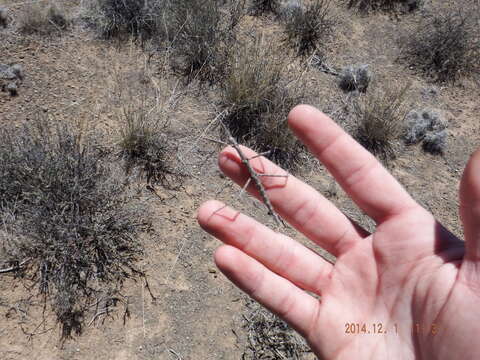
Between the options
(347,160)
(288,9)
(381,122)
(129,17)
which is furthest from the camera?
(288,9)

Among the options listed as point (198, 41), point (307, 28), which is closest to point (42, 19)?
point (198, 41)

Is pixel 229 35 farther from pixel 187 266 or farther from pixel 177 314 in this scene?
pixel 177 314

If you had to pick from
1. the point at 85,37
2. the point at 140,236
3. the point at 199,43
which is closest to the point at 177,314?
the point at 140,236

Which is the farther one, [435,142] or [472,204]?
[435,142]

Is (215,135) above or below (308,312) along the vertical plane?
below

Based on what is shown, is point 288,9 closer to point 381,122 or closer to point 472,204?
point 381,122

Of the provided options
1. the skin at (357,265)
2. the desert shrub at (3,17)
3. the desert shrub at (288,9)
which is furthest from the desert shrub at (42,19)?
the skin at (357,265)

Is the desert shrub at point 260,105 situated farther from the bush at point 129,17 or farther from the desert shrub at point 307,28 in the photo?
the bush at point 129,17
